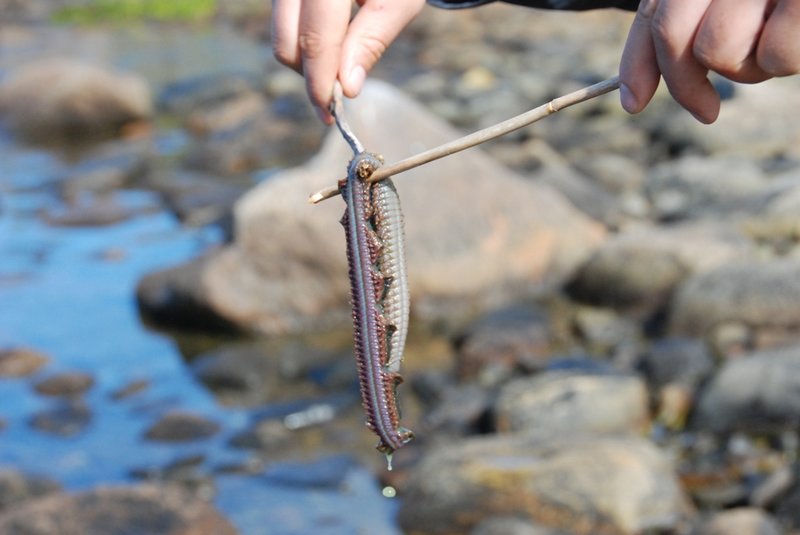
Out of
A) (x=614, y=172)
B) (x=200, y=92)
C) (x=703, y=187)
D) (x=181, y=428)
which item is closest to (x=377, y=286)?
(x=181, y=428)

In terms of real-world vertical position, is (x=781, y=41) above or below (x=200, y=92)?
above

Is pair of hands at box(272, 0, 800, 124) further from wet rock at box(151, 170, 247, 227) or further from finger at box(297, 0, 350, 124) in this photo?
wet rock at box(151, 170, 247, 227)

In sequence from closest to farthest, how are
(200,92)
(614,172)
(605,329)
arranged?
(605,329) < (614,172) < (200,92)

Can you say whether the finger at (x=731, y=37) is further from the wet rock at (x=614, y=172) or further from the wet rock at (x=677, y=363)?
the wet rock at (x=614, y=172)

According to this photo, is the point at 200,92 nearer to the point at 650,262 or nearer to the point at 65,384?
the point at 65,384

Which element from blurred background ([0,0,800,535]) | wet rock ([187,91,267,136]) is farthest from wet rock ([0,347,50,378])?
wet rock ([187,91,267,136])

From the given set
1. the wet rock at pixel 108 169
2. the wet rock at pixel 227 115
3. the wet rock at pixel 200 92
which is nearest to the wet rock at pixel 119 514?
the wet rock at pixel 108 169
